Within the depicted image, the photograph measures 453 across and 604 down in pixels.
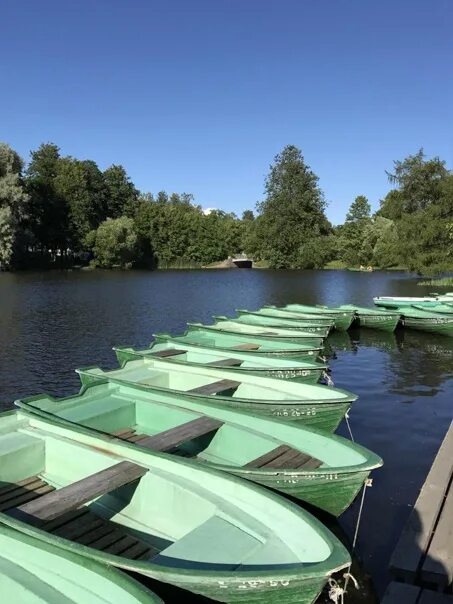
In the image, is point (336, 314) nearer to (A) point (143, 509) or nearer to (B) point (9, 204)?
(A) point (143, 509)

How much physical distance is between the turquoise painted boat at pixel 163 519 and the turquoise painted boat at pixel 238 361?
16.0 ft

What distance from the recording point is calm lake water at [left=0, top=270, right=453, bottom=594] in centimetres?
830

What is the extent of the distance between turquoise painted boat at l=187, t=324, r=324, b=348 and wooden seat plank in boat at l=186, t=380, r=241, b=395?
543 centimetres

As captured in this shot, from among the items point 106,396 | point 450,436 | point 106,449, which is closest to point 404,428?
point 450,436

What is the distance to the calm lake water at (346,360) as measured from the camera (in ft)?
27.2

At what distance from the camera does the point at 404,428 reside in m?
11.4

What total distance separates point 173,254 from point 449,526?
86.1m

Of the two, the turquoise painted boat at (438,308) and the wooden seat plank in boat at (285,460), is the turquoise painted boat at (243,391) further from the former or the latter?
the turquoise painted boat at (438,308)

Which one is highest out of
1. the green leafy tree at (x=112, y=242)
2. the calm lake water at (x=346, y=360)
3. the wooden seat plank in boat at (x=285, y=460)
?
the green leafy tree at (x=112, y=242)

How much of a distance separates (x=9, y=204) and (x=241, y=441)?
62.0m

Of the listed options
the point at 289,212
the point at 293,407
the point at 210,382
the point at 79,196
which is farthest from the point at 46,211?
the point at 293,407

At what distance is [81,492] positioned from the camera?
210 inches

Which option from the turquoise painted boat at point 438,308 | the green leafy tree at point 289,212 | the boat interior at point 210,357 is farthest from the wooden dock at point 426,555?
the green leafy tree at point 289,212

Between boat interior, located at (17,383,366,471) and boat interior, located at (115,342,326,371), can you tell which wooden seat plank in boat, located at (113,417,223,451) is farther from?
boat interior, located at (115,342,326,371)
